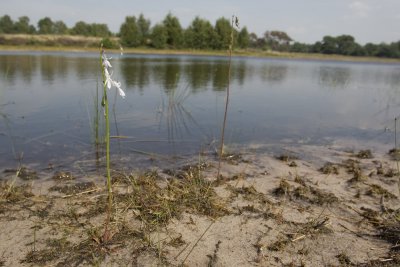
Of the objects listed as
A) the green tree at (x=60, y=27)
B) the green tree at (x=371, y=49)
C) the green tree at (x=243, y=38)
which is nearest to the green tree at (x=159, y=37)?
the green tree at (x=243, y=38)

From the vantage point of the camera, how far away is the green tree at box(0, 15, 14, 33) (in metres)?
82.1

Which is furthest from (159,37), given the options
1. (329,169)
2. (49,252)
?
(49,252)

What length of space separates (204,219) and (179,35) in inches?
2509

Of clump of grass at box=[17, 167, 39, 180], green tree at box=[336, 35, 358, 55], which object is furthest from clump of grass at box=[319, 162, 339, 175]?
green tree at box=[336, 35, 358, 55]

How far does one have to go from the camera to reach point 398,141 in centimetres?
825

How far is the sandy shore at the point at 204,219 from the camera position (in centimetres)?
314

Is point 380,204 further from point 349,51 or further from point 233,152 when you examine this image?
point 349,51

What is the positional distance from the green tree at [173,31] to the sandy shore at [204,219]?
202 ft

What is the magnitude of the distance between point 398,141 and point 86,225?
25.6ft

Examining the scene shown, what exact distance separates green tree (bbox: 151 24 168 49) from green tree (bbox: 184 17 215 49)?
6230mm

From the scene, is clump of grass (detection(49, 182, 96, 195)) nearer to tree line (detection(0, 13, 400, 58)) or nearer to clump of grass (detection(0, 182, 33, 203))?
clump of grass (detection(0, 182, 33, 203))

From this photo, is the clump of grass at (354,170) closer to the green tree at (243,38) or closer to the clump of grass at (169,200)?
the clump of grass at (169,200)

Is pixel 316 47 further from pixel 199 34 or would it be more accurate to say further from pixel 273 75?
pixel 273 75

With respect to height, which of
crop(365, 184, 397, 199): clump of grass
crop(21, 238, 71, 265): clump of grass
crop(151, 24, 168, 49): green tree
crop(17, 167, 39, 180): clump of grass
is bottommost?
crop(17, 167, 39, 180): clump of grass
